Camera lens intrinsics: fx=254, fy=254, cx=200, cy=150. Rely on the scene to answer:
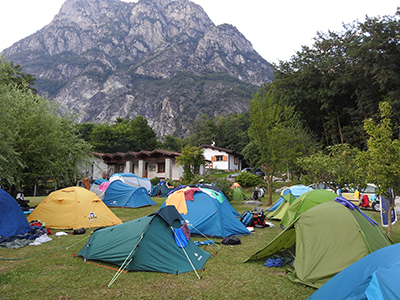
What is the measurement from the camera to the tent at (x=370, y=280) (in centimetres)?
253

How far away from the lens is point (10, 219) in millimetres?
7203

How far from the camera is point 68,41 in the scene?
144000mm

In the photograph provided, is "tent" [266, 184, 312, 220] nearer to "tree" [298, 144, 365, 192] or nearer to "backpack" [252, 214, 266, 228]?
"tree" [298, 144, 365, 192]

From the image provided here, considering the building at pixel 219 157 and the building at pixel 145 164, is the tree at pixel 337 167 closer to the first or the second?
the building at pixel 145 164

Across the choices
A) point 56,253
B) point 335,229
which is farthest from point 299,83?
point 56,253

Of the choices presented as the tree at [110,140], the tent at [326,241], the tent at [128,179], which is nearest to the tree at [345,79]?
the tent at [128,179]

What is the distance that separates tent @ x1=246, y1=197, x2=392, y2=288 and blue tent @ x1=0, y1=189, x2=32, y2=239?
6535 mm

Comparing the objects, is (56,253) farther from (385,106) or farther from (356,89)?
(356,89)

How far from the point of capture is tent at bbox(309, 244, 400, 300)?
8.30 feet

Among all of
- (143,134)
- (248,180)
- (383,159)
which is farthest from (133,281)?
(143,134)

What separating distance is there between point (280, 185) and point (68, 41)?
521 feet

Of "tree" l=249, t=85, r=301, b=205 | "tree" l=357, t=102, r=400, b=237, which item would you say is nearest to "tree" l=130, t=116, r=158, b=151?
"tree" l=249, t=85, r=301, b=205

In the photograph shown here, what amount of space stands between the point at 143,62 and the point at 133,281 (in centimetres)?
13048

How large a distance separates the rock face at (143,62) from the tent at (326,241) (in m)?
86.0
